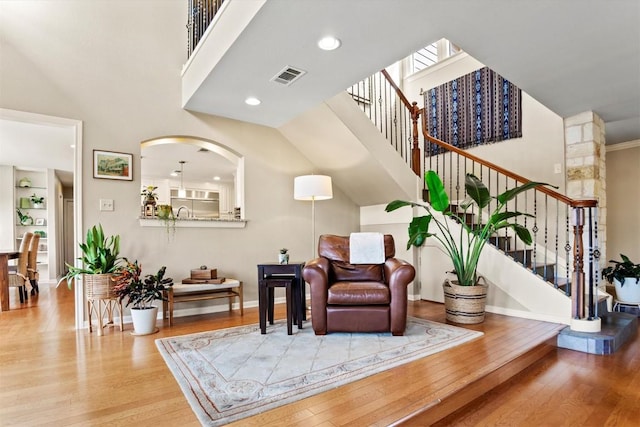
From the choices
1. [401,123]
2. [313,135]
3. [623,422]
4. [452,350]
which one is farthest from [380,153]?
[623,422]

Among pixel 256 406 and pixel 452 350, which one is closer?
pixel 256 406

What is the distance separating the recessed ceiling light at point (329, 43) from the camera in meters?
2.57

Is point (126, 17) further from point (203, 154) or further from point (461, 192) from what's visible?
point (461, 192)

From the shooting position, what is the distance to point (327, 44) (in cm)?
264

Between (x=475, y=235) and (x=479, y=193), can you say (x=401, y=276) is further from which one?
(x=479, y=193)

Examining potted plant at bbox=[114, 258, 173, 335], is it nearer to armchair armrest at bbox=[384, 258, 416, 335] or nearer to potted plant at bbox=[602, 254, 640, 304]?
armchair armrest at bbox=[384, 258, 416, 335]

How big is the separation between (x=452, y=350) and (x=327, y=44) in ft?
8.29

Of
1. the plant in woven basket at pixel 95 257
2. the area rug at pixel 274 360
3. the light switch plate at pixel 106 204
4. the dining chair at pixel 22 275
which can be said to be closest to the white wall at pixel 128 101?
the light switch plate at pixel 106 204

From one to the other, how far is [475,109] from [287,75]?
10.9ft

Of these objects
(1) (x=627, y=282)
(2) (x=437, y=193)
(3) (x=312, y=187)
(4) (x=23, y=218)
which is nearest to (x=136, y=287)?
(3) (x=312, y=187)

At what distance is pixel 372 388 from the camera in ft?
6.49

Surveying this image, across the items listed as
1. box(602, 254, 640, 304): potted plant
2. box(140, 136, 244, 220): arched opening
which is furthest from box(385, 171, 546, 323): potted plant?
box(140, 136, 244, 220): arched opening

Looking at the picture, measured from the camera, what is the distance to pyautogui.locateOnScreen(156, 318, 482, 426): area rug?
73.5 inches

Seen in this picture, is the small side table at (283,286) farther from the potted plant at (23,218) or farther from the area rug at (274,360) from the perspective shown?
the potted plant at (23,218)
